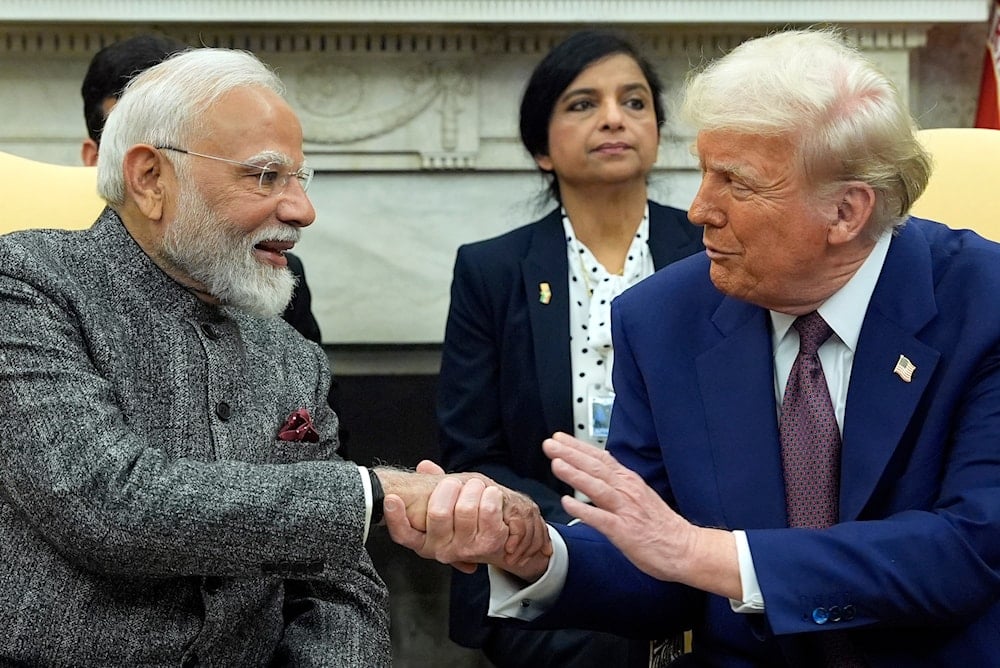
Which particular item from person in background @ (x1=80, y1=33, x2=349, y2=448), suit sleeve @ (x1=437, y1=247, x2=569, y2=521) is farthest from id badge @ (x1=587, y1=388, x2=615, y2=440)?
person in background @ (x1=80, y1=33, x2=349, y2=448)

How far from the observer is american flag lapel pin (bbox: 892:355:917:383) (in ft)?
7.79

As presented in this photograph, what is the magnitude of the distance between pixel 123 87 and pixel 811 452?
2357mm

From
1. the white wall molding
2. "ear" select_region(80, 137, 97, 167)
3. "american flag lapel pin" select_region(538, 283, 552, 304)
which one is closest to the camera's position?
"american flag lapel pin" select_region(538, 283, 552, 304)

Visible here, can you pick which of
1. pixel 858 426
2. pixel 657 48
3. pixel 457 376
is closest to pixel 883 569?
pixel 858 426

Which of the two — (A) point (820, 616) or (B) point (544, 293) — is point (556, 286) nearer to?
(B) point (544, 293)

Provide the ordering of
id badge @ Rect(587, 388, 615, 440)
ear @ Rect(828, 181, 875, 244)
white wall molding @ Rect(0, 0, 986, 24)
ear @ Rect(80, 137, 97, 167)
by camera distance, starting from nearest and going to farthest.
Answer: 1. ear @ Rect(828, 181, 875, 244)
2. id badge @ Rect(587, 388, 615, 440)
3. ear @ Rect(80, 137, 97, 167)
4. white wall molding @ Rect(0, 0, 986, 24)

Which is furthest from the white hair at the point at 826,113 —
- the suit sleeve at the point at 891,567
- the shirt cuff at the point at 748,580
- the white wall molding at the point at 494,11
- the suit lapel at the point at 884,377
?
the white wall molding at the point at 494,11

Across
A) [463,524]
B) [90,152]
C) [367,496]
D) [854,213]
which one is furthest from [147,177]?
[90,152]

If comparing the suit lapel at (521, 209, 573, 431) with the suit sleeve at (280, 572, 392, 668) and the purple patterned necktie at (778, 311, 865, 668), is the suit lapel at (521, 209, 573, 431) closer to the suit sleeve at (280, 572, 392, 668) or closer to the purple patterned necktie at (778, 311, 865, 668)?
the suit sleeve at (280, 572, 392, 668)

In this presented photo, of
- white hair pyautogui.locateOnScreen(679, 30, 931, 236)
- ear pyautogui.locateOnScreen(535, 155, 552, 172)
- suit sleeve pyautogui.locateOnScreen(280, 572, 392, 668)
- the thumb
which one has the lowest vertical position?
suit sleeve pyautogui.locateOnScreen(280, 572, 392, 668)

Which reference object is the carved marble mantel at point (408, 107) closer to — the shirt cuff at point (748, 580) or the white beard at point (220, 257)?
the white beard at point (220, 257)

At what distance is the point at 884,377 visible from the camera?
2.39m

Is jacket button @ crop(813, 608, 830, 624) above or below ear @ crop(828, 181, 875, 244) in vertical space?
below

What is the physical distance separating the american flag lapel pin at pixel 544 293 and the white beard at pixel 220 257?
125 cm
